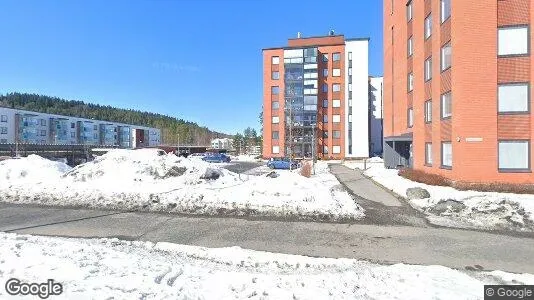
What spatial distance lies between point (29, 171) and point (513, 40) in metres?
28.6

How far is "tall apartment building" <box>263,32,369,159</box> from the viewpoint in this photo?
225 feet

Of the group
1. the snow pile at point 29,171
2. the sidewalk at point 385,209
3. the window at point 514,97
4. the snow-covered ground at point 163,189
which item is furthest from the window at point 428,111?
the snow pile at point 29,171

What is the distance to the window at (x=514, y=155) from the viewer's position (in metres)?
17.4

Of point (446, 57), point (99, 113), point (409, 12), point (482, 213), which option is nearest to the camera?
point (482, 213)

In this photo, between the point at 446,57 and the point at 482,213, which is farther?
the point at 446,57

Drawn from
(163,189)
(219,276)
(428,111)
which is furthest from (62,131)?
(219,276)

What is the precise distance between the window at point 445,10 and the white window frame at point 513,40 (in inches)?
132

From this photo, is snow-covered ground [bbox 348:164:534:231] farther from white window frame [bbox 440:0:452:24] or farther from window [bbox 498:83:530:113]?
white window frame [bbox 440:0:452:24]

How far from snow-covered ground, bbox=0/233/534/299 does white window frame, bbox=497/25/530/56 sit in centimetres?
1669

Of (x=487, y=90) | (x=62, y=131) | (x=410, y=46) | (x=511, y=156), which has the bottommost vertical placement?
(x=511, y=156)

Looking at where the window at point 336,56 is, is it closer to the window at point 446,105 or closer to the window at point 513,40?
the window at point 446,105

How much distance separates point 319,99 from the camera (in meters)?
69.8

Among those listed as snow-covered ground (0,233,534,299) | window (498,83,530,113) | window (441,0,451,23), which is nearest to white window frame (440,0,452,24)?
window (441,0,451,23)

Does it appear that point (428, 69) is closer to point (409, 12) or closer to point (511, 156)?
point (409, 12)
